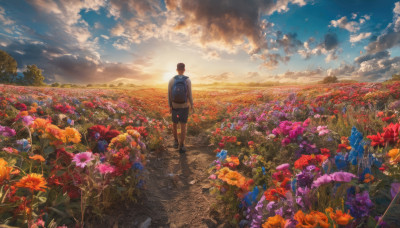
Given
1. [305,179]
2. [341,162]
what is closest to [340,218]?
[305,179]

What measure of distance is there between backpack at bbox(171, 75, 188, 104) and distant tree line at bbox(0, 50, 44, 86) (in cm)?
6136

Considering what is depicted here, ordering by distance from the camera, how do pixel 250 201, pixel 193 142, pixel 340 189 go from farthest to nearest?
pixel 193 142 < pixel 250 201 < pixel 340 189

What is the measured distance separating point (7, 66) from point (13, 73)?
2.90 m

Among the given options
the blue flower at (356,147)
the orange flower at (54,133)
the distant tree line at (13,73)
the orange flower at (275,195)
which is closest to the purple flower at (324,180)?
the orange flower at (275,195)

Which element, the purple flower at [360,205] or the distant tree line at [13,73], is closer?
the purple flower at [360,205]

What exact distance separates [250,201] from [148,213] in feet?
5.24

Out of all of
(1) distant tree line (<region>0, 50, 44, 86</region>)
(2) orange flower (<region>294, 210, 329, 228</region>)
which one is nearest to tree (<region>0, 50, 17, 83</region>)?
(1) distant tree line (<region>0, 50, 44, 86</region>)

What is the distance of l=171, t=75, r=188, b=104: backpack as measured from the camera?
231 inches

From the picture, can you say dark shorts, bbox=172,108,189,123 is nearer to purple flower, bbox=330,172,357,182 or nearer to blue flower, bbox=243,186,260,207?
blue flower, bbox=243,186,260,207

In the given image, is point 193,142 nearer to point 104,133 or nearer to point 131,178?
point 104,133

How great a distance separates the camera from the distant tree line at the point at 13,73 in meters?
46.2

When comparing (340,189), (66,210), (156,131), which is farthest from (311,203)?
(156,131)

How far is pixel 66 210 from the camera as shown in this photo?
226 cm

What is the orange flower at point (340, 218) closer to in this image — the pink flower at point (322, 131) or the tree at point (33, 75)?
the pink flower at point (322, 131)
